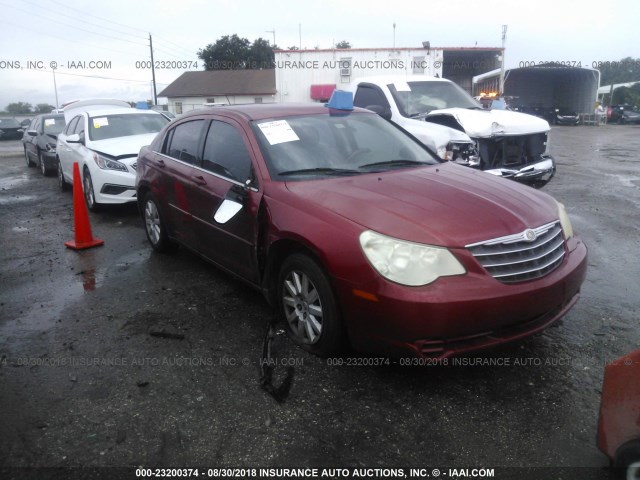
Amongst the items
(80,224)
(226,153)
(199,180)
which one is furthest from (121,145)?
(226,153)

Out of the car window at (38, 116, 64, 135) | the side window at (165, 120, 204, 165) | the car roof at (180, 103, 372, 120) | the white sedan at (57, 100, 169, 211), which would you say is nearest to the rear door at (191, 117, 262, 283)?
the car roof at (180, 103, 372, 120)

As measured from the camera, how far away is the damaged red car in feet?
9.89

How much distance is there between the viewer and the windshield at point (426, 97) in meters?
8.66

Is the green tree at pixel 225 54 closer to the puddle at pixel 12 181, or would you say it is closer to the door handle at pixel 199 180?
the puddle at pixel 12 181

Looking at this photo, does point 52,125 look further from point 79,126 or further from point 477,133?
point 477,133

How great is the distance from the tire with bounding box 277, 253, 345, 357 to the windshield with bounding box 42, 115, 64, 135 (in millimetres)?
12326

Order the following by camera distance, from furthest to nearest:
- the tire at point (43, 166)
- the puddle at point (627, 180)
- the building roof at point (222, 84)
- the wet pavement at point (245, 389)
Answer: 1. the building roof at point (222, 84)
2. the tire at point (43, 166)
3. the puddle at point (627, 180)
4. the wet pavement at point (245, 389)

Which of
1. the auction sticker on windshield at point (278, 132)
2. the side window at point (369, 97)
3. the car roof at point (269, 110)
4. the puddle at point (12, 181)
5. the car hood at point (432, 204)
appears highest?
the side window at point (369, 97)

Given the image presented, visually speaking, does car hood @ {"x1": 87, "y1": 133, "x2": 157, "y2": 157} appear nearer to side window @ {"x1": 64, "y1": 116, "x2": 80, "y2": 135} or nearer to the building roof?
side window @ {"x1": 64, "y1": 116, "x2": 80, "y2": 135}

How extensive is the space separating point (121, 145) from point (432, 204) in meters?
6.53

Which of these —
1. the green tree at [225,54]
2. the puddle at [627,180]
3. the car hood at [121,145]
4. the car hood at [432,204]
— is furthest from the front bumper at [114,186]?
the green tree at [225,54]

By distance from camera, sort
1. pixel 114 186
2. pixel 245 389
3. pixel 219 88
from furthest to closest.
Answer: pixel 219 88
pixel 114 186
pixel 245 389

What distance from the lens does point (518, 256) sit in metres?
3.17

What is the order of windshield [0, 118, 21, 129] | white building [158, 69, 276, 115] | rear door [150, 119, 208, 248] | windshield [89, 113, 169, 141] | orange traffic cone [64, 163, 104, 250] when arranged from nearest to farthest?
rear door [150, 119, 208, 248], orange traffic cone [64, 163, 104, 250], windshield [89, 113, 169, 141], windshield [0, 118, 21, 129], white building [158, 69, 276, 115]
